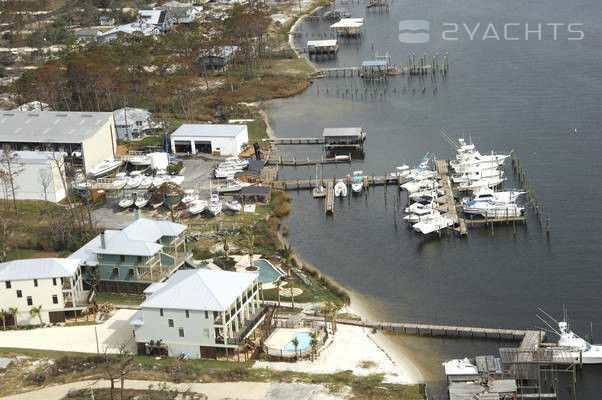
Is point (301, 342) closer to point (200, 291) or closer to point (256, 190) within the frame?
point (200, 291)

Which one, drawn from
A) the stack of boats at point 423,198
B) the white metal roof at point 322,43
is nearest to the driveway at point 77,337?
the stack of boats at point 423,198

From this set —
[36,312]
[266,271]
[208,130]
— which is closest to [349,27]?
[208,130]

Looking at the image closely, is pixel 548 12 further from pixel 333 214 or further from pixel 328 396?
pixel 328 396

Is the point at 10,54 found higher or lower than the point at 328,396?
higher

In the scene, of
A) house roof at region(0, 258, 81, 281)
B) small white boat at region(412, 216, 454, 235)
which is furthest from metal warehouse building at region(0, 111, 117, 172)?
small white boat at region(412, 216, 454, 235)

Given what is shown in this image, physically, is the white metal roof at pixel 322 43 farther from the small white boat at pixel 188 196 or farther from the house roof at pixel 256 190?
the small white boat at pixel 188 196

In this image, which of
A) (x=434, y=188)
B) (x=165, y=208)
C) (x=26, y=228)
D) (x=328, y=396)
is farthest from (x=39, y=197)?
(x=328, y=396)
